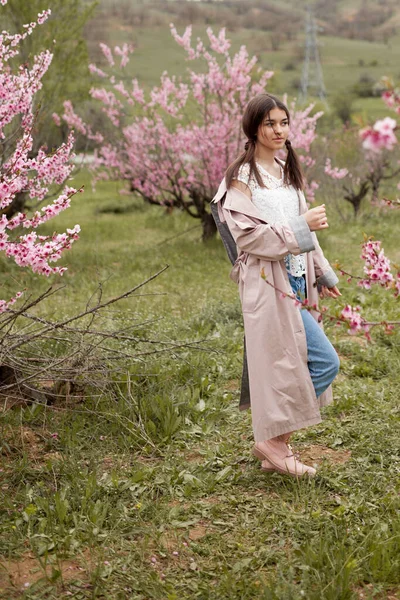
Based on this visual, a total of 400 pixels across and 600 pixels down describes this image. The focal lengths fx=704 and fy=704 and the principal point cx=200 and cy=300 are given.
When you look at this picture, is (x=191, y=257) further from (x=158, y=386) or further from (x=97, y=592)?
(x=97, y=592)

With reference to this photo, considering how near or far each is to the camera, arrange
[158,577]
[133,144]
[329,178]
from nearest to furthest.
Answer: [158,577] → [133,144] → [329,178]

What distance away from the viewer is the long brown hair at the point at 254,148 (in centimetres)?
334

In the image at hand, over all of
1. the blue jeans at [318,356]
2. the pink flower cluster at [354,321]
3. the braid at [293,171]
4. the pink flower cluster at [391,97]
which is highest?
the pink flower cluster at [391,97]

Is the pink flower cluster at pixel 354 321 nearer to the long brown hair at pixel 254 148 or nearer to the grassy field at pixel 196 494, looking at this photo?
the grassy field at pixel 196 494

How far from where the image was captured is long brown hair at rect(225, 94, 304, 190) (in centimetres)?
334

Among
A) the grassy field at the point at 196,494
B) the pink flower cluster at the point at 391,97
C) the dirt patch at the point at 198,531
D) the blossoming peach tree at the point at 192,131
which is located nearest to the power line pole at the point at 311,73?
the blossoming peach tree at the point at 192,131

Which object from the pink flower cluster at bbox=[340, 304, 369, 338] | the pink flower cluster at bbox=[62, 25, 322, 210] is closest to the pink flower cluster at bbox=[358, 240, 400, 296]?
the pink flower cluster at bbox=[340, 304, 369, 338]

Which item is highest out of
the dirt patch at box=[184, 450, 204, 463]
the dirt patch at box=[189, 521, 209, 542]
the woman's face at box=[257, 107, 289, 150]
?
the woman's face at box=[257, 107, 289, 150]

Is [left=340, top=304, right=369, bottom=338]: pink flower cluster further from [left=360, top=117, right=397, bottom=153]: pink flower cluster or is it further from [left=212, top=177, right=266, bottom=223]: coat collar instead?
[left=212, top=177, right=266, bottom=223]: coat collar

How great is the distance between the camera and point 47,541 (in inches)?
117

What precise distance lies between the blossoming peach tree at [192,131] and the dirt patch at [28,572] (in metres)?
8.19

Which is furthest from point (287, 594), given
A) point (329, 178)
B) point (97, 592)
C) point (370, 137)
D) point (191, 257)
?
point (329, 178)

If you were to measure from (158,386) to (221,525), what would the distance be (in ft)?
4.71

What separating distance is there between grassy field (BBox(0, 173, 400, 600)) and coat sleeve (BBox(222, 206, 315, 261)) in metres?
1.14
